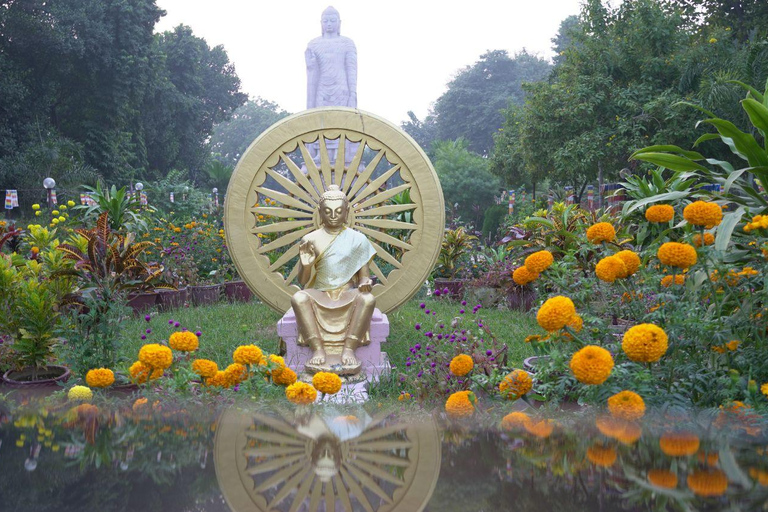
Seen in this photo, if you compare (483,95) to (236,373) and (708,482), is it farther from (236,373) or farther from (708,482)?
(708,482)

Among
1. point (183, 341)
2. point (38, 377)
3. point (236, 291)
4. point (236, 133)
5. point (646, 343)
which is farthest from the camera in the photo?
point (236, 133)

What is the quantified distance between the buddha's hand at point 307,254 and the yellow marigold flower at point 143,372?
2.16 m

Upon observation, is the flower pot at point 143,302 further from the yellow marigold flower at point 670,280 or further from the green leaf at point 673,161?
the yellow marigold flower at point 670,280

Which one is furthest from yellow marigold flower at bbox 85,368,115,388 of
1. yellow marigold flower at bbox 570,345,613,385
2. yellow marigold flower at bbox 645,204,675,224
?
yellow marigold flower at bbox 645,204,675,224

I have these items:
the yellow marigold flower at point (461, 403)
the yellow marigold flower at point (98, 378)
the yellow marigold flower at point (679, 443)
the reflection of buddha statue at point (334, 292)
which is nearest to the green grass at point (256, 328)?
the reflection of buddha statue at point (334, 292)

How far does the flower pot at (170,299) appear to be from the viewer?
7152 millimetres

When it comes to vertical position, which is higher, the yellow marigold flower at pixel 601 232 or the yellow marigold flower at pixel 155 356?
the yellow marigold flower at pixel 601 232

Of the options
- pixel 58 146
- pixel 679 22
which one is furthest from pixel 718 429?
pixel 58 146

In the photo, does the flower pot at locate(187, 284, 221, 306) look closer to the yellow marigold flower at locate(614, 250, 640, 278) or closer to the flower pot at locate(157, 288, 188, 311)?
the flower pot at locate(157, 288, 188, 311)

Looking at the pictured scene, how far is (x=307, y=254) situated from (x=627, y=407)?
3122mm

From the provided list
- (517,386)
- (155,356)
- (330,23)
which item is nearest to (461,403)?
(517,386)

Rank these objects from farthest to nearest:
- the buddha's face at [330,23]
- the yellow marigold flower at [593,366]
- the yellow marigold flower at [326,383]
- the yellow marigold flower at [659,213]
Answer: the buddha's face at [330,23] < the yellow marigold flower at [659,213] < the yellow marigold flower at [326,383] < the yellow marigold flower at [593,366]

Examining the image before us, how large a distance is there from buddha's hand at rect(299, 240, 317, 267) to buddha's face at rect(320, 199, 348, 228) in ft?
0.70

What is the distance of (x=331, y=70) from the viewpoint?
1352 cm
